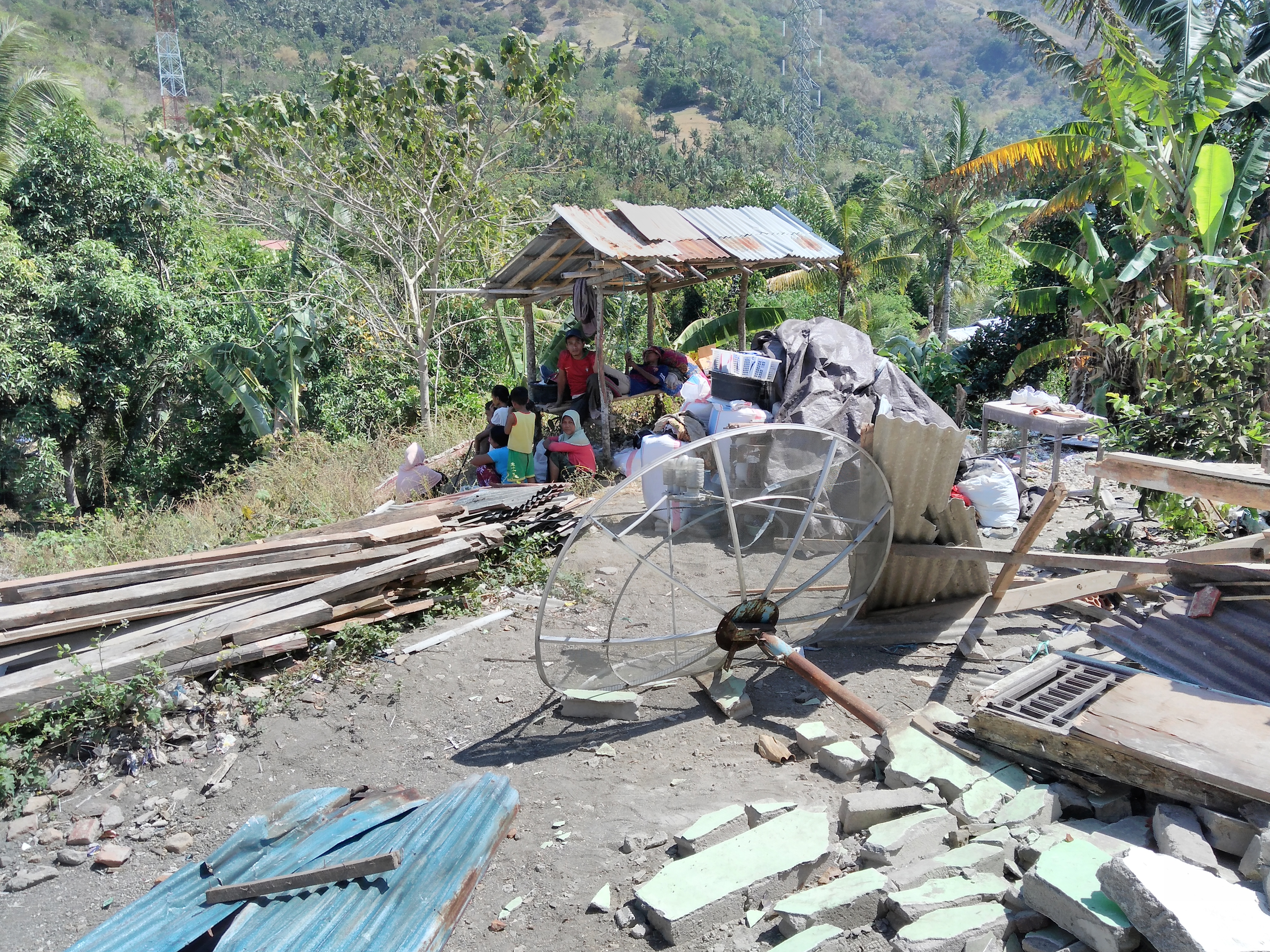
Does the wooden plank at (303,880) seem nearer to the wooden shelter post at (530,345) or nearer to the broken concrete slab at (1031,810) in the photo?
the broken concrete slab at (1031,810)

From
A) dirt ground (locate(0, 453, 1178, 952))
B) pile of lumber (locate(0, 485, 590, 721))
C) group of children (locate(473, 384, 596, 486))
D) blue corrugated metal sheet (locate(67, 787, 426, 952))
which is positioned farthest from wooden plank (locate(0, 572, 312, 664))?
group of children (locate(473, 384, 596, 486))

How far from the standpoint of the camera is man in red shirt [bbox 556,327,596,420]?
409 inches

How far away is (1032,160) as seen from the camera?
510 inches

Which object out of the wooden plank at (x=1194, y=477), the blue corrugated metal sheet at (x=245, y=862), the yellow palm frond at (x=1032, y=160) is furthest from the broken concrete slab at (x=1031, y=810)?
the yellow palm frond at (x=1032, y=160)

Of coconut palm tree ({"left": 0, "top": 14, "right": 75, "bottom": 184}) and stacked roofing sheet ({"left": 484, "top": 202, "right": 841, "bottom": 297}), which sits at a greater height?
coconut palm tree ({"left": 0, "top": 14, "right": 75, "bottom": 184})

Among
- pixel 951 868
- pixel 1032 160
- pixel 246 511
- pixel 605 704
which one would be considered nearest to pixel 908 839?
pixel 951 868

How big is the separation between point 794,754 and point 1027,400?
6.31 metres

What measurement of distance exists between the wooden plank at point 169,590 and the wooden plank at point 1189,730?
4.97m

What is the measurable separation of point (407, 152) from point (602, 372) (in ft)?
21.5

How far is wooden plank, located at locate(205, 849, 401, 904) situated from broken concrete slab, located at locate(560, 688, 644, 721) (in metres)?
1.63

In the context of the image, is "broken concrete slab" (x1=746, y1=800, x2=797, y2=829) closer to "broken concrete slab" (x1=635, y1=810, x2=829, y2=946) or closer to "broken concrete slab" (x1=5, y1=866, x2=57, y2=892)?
"broken concrete slab" (x1=635, y1=810, x2=829, y2=946)

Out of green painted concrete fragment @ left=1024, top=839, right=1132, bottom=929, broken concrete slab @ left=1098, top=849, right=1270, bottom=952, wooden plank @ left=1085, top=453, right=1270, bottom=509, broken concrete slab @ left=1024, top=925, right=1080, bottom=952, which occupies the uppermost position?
wooden plank @ left=1085, top=453, right=1270, bottom=509

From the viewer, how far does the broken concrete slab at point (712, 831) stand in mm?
3861

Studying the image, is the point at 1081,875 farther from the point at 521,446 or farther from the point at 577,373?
the point at 577,373
